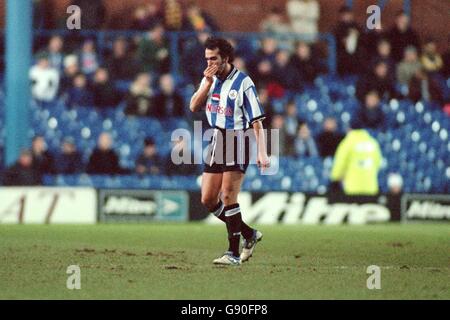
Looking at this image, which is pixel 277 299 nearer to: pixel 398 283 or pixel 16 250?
pixel 398 283

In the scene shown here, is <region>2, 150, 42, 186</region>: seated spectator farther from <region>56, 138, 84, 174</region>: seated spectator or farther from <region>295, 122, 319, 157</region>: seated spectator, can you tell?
<region>295, 122, 319, 157</region>: seated spectator

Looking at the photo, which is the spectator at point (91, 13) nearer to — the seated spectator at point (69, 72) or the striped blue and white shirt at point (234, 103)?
the seated spectator at point (69, 72)

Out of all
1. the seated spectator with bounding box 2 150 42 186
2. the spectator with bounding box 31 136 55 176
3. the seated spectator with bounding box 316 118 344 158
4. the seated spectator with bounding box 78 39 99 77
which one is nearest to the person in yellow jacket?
the seated spectator with bounding box 316 118 344 158

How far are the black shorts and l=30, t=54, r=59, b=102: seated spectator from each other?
9.54m

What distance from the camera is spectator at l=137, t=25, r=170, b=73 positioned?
20.2 m

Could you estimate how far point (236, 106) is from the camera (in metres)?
10.8

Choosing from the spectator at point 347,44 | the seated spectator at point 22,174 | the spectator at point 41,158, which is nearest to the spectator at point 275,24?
the spectator at point 347,44

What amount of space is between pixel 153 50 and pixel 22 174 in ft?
12.8

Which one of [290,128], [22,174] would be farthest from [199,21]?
[22,174]

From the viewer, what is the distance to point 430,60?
73.3 feet

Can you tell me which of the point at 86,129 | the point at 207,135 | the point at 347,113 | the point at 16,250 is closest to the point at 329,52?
the point at 347,113

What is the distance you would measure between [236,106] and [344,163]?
8.82 meters

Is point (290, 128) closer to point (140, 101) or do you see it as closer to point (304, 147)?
point (304, 147)
